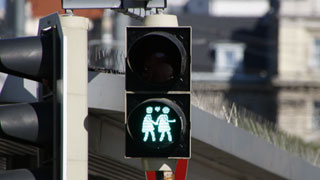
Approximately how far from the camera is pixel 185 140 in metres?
7.48

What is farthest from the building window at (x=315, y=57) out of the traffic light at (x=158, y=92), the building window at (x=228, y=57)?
the traffic light at (x=158, y=92)

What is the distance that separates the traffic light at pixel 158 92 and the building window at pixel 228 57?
84.3 m

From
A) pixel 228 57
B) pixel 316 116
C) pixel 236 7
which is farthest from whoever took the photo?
pixel 236 7

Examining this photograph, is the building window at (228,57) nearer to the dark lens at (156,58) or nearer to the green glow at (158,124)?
the dark lens at (156,58)

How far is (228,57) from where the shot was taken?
93.2m

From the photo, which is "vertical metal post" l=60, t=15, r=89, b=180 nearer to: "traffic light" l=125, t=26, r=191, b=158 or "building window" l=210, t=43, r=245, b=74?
"traffic light" l=125, t=26, r=191, b=158

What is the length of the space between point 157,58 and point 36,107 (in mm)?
854

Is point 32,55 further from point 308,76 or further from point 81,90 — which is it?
point 308,76

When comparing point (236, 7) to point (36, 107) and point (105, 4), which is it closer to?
point (105, 4)

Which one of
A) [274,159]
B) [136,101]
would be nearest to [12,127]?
[136,101]

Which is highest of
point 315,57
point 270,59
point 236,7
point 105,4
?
point 105,4

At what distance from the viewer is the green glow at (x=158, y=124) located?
744 cm

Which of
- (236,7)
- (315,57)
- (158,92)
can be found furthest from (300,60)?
(158,92)

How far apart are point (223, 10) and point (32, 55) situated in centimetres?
9724
